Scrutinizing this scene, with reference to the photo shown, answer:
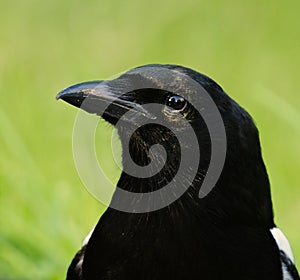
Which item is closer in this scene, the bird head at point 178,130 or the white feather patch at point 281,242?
the bird head at point 178,130

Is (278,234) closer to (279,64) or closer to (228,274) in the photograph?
(228,274)

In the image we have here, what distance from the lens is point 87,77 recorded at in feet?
19.6

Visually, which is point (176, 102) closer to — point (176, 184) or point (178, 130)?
point (178, 130)

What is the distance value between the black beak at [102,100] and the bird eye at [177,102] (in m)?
0.06

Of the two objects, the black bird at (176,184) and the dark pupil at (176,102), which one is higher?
the dark pupil at (176,102)

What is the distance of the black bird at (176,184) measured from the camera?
3.95 metres

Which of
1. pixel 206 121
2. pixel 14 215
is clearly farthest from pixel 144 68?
pixel 14 215

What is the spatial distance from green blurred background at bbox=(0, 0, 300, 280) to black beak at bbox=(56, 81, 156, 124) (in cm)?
114

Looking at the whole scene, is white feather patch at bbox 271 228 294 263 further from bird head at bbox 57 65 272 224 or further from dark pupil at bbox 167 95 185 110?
dark pupil at bbox 167 95 185 110

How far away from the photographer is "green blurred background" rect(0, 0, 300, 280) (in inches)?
202

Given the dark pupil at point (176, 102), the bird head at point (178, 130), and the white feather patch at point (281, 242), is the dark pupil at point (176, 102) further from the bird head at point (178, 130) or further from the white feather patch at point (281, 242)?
the white feather patch at point (281, 242)

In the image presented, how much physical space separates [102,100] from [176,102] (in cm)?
20

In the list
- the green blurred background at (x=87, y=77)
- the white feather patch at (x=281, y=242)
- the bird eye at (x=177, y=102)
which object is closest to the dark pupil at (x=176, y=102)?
the bird eye at (x=177, y=102)

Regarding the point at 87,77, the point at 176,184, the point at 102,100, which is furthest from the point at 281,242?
the point at 87,77
